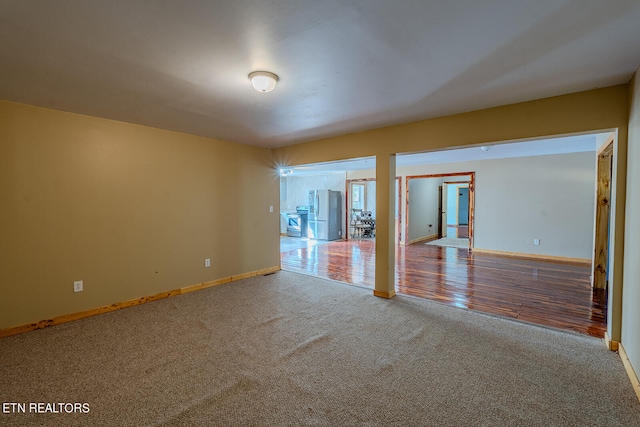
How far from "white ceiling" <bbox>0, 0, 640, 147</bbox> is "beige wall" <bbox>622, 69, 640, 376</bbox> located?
0.38 metres

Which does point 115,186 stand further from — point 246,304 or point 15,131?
point 246,304

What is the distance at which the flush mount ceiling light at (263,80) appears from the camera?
2.16m

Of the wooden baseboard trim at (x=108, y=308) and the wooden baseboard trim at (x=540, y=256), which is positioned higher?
the wooden baseboard trim at (x=540, y=256)

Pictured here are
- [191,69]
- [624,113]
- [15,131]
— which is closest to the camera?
[191,69]

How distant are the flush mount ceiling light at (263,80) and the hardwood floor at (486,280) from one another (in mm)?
3133

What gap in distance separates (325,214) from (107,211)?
20.8ft

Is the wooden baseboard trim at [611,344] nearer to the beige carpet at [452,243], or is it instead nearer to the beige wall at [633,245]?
the beige wall at [633,245]

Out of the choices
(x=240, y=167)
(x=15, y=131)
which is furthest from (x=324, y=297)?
(x=15, y=131)

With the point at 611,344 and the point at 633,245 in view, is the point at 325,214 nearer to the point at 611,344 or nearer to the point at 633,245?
the point at 611,344

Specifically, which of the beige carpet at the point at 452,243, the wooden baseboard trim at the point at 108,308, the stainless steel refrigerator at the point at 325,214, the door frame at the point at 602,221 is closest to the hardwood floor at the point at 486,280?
the door frame at the point at 602,221

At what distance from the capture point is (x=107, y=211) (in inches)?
132

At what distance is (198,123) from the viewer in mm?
3514

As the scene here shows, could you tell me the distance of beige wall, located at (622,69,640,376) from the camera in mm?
2021

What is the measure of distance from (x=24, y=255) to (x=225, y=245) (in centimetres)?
223
